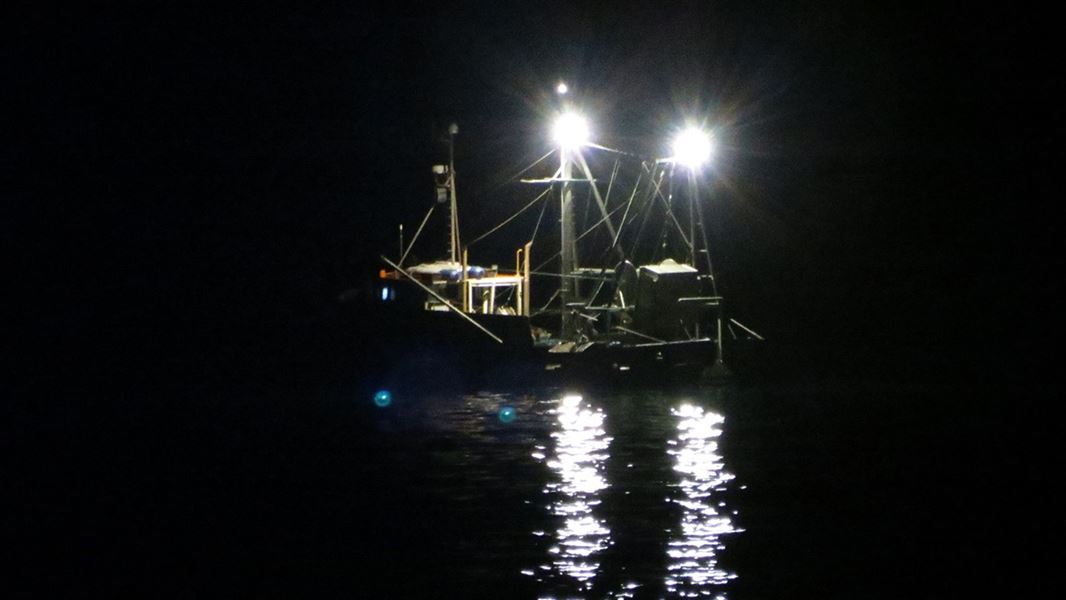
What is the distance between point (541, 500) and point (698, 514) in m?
2.39

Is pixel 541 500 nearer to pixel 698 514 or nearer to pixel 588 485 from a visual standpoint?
pixel 588 485

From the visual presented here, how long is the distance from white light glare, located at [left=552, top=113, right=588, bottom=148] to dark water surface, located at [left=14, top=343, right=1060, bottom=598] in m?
7.11

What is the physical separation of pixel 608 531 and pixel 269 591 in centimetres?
451

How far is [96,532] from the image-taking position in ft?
49.7

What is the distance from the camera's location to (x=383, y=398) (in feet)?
95.4

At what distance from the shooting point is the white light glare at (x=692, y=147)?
29016 mm

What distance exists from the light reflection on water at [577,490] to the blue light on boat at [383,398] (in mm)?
4577

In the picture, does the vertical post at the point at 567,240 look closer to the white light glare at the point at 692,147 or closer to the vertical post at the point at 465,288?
the vertical post at the point at 465,288

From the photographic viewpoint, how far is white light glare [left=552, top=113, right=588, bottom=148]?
98.7 ft

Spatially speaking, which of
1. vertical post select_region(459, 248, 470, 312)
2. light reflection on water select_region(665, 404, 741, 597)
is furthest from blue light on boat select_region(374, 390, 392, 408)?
light reflection on water select_region(665, 404, 741, 597)

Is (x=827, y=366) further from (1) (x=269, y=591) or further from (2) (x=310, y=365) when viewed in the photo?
(1) (x=269, y=591)

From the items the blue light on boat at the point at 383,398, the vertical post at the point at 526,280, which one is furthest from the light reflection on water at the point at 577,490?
the vertical post at the point at 526,280

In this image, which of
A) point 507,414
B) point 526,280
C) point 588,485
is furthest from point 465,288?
point 588,485

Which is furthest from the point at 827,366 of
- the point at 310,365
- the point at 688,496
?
the point at 688,496
